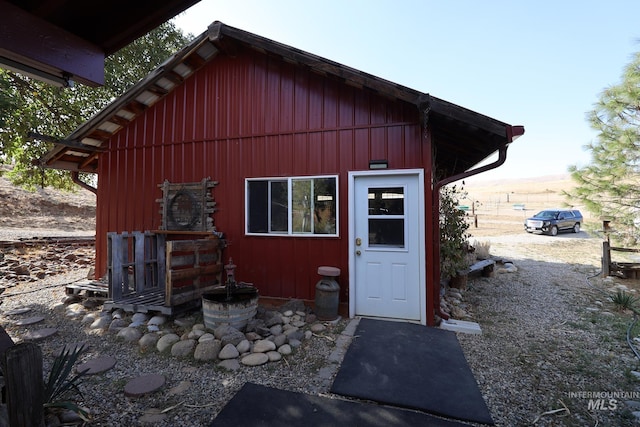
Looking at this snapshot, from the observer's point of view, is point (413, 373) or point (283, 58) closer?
point (413, 373)

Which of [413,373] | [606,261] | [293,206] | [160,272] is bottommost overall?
[413,373]

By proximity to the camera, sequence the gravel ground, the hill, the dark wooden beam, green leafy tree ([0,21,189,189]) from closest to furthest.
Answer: the dark wooden beam → the gravel ground → green leafy tree ([0,21,189,189]) → the hill

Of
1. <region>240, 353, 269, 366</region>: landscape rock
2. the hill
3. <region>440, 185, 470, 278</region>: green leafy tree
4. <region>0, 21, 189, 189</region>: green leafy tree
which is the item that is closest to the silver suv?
<region>440, 185, 470, 278</region>: green leafy tree

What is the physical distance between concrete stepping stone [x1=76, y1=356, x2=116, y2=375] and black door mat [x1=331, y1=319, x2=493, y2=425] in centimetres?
263

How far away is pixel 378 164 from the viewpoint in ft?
15.9

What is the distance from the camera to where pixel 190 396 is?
2.86m

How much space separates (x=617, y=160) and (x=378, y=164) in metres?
7.36

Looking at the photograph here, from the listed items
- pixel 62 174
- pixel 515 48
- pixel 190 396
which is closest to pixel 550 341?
pixel 190 396

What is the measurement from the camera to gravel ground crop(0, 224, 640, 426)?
262 centimetres

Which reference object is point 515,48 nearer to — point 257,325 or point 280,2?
point 280,2

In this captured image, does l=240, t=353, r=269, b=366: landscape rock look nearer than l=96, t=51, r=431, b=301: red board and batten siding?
Answer: Yes

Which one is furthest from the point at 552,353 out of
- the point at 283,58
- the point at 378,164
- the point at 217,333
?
the point at 283,58

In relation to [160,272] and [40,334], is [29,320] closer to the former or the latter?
[40,334]

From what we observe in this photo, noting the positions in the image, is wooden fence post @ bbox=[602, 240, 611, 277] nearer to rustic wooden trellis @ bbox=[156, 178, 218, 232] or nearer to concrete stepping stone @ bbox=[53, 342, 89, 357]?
rustic wooden trellis @ bbox=[156, 178, 218, 232]
